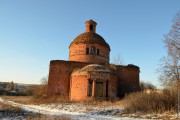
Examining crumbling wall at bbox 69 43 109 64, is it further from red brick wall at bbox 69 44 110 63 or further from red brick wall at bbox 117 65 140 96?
red brick wall at bbox 117 65 140 96

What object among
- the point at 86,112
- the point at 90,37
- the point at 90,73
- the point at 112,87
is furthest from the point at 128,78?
the point at 86,112

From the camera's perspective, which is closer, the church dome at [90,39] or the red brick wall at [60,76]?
the red brick wall at [60,76]

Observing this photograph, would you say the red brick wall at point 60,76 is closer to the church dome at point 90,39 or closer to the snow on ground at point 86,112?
the church dome at point 90,39

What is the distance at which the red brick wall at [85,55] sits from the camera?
27.5 metres

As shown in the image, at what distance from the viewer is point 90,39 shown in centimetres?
2802

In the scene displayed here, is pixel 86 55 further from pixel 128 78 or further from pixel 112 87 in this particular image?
pixel 112 87

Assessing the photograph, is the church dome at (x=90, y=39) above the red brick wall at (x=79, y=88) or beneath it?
above

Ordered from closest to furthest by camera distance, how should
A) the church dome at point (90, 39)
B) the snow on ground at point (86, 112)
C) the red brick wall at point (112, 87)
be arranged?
the snow on ground at point (86, 112)
the red brick wall at point (112, 87)
the church dome at point (90, 39)

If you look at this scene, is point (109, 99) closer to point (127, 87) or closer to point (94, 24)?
point (127, 87)

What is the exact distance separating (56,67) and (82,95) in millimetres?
5879

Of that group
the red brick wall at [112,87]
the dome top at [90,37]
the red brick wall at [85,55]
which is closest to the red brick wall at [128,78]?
the red brick wall at [85,55]

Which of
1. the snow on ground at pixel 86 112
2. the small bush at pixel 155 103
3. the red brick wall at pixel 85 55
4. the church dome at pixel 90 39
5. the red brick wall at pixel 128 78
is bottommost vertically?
the snow on ground at pixel 86 112

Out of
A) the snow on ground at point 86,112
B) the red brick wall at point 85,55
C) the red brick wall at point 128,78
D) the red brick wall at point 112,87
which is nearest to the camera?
the snow on ground at point 86,112

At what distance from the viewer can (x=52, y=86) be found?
2494 cm
